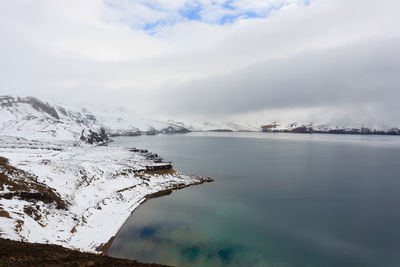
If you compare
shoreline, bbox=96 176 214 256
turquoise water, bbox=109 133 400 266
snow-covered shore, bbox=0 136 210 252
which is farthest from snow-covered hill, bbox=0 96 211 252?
turquoise water, bbox=109 133 400 266

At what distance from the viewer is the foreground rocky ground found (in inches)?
561

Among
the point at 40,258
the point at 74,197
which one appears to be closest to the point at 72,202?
the point at 74,197

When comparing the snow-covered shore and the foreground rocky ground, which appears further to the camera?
the snow-covered shore

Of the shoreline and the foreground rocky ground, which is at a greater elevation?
the foreground rocky ground

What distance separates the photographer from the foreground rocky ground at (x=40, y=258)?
46.8 feet

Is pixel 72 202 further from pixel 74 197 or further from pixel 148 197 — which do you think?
pixel 148 197

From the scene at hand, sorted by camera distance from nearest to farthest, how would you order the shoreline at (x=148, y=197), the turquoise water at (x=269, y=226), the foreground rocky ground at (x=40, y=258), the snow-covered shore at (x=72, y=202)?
1. the foreground rocky ground at (x=40, y=258)
2. the turquoise water at (x=269, y=226)
3. the snow-covered shore at (x=72, y=202)
4. the shoreline at (x=148, y=197)

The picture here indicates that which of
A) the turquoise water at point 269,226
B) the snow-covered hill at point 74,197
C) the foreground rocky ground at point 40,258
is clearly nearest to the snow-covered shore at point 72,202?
the snow-covered hill at point 74,197

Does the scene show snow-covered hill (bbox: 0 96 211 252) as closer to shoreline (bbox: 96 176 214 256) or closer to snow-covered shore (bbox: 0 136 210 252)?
snow-covered shore (bbox: 0 136 210 252)

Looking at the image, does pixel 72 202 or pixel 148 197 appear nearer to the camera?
pixel 72 202

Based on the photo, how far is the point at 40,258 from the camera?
→ 50.3 feet

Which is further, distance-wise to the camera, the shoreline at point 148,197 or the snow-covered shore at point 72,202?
the shoreline at point 148,197

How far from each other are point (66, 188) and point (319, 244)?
1415 inches

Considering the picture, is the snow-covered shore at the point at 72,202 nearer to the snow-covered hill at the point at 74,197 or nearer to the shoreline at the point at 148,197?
the snow-covered hill at the point at 74,197
